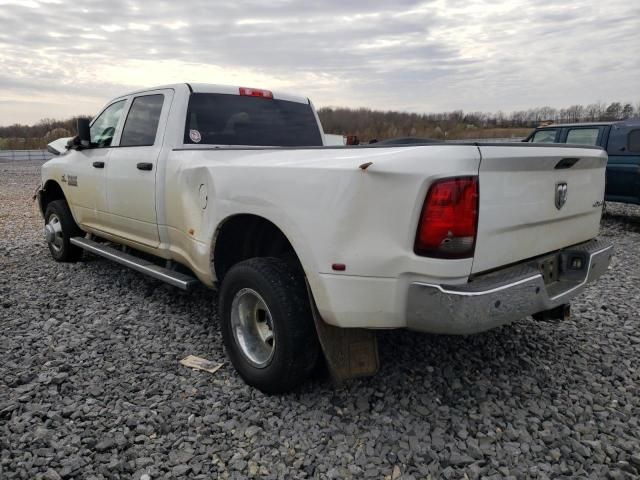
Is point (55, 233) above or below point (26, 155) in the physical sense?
above

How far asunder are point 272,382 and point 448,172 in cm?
155

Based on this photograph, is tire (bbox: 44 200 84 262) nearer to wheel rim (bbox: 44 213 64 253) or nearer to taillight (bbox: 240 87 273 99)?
wheel rim (bbox: 44 213 64 253)

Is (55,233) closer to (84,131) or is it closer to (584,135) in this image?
(84,131)

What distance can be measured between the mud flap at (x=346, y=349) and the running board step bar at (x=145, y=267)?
1.37m

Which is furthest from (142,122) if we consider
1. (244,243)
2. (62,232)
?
(62,232)

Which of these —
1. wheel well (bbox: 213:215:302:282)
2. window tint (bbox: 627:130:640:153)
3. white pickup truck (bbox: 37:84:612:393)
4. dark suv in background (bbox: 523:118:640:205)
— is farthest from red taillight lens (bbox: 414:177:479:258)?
window tint (bbox: 627:130:640:153)

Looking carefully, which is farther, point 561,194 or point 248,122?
point 248,122

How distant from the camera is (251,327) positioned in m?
3.15

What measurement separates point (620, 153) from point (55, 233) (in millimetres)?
9204

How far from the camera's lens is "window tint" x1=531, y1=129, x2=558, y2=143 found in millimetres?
10203

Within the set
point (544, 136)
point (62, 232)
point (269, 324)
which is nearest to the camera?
point (269, 324)

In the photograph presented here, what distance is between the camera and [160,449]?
2.50m

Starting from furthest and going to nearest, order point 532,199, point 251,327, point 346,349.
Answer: point 251,327
point 346,349
point 532,199

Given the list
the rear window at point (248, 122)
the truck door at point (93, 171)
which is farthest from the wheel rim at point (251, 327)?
the truck door at point (93, 171)
